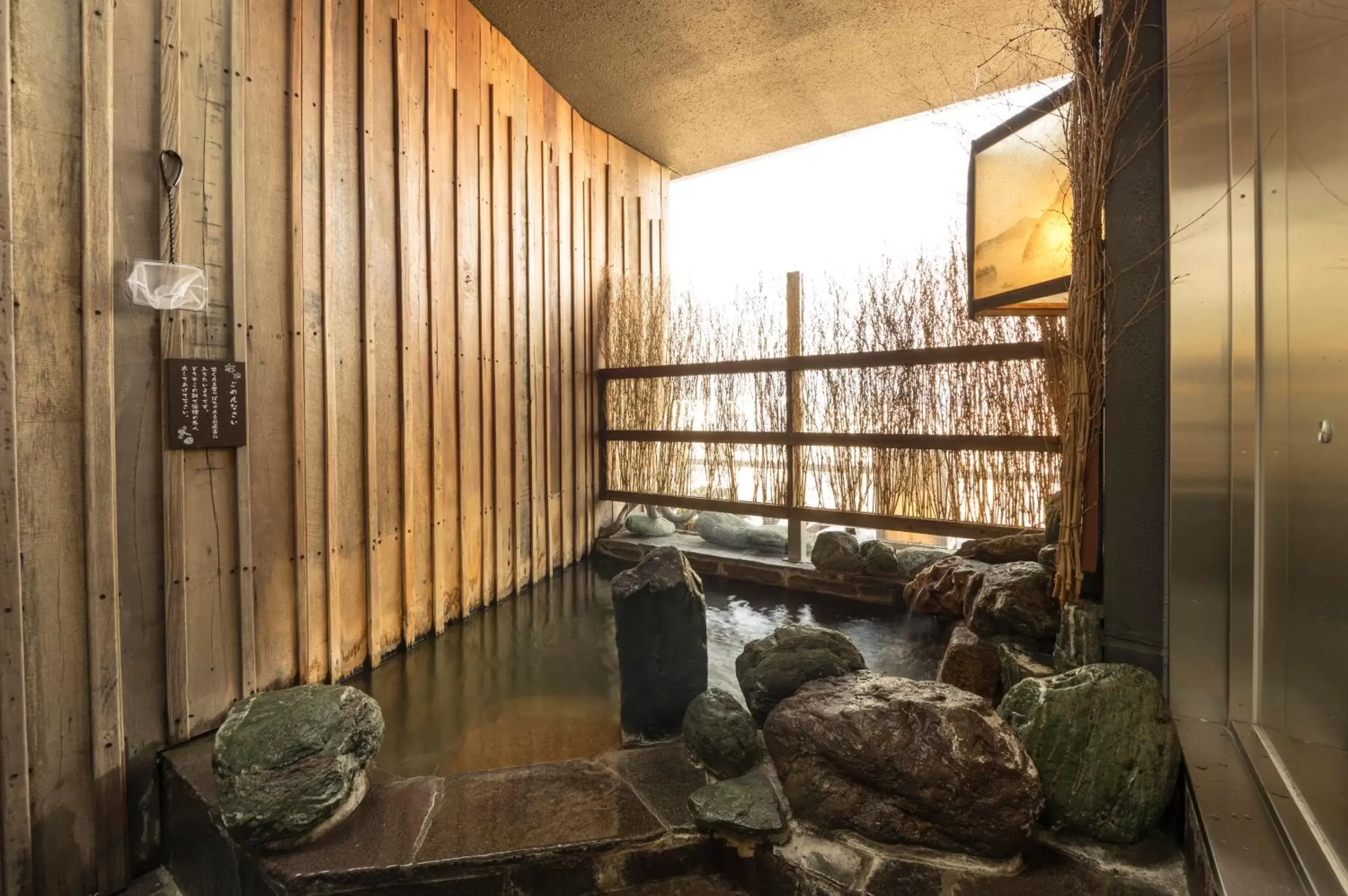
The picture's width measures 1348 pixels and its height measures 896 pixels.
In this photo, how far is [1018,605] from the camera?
2154mm

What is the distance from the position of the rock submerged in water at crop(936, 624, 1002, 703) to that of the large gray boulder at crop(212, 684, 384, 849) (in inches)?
80.9

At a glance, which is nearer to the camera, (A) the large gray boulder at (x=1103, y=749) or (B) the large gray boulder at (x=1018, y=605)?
(A) the large gray boulder at (x=1103, y=749)

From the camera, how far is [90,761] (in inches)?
72.9

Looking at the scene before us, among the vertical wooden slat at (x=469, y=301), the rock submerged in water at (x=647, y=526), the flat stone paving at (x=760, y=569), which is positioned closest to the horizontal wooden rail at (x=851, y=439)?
the rock submerged in water at (x=647, y=526)

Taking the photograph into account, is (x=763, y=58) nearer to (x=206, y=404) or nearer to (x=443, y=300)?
(x=443, y=300)

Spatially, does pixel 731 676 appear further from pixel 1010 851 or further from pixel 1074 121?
pixel 1074 121

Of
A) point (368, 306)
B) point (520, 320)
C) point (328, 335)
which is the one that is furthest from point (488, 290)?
point (328, 335)

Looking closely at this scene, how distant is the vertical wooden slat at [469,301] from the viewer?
11.6ft

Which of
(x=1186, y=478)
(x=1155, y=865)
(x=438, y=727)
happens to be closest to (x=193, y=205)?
(x=438, y=727)

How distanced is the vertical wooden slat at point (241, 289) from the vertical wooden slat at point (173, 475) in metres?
0.17

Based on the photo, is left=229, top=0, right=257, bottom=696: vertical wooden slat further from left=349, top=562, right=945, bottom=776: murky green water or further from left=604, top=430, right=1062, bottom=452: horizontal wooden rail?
left=604, top=430, right=1062, bottom=452: horizontal wooden rail

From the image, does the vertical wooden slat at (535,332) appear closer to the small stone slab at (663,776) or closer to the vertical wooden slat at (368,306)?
the vertical wooden slat at (368,306)

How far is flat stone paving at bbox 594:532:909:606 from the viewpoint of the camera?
3764 millimetres

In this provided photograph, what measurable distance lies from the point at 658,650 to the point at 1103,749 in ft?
4.47
